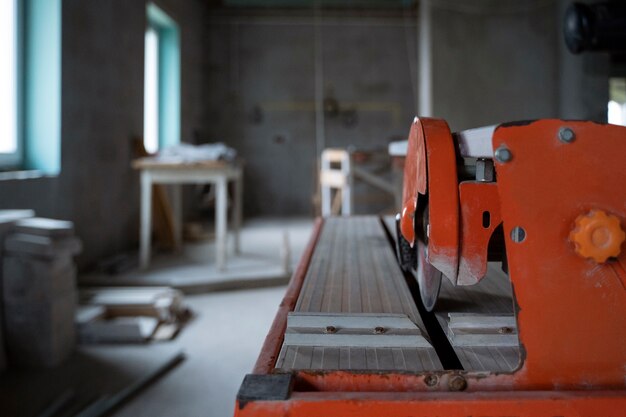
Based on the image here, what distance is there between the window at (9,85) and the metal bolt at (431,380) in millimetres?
3937

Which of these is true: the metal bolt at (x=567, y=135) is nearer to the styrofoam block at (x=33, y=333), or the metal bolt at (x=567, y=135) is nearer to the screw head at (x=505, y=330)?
the screw head at (x=505, y=330)

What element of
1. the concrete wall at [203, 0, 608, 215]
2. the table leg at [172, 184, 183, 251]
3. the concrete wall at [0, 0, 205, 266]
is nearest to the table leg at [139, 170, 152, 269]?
the concrete wall at [0, 0, 205, 266]

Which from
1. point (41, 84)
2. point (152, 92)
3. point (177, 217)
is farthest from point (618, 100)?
point (41, 84)

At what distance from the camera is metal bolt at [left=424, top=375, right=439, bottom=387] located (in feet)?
3.33

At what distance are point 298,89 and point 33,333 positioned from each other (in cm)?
783

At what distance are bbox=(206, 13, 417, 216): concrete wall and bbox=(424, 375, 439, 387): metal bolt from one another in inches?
361

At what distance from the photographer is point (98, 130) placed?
5262 mm

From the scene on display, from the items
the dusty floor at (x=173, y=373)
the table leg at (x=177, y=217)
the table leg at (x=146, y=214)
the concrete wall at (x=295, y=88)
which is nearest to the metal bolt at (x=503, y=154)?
the dusty floor at (x=173, y=373)

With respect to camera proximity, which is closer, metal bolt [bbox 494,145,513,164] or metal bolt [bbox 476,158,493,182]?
metal bolt [bbox 494,145,513,164]

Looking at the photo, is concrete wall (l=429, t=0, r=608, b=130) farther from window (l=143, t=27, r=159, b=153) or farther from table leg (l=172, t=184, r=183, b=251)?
window (l=143, t=27, r=159, b=153)

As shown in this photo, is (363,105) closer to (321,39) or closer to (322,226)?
(321,39)

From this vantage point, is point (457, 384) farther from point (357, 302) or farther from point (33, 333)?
point (33, 333)

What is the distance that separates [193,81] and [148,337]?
20.5ft

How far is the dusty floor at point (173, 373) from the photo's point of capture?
8.77 ft
